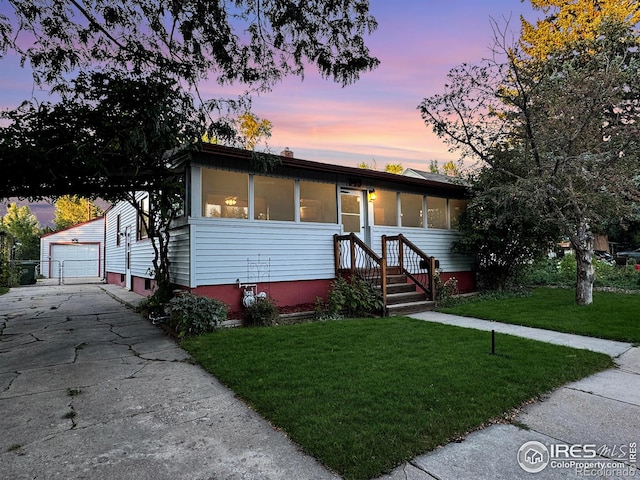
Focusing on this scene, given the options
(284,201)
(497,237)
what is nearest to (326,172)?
(284,201)

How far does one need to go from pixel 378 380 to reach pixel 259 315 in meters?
3.51

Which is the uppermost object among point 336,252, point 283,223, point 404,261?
point 283,223

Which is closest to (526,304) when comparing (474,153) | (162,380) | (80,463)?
(474,153)

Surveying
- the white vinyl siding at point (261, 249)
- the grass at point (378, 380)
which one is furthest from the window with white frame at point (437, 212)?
the grass at point (378, 380)

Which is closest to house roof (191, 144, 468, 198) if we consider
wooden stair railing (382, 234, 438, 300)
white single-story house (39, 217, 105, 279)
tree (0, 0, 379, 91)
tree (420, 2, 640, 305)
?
tree (0, 0, 379, 91)

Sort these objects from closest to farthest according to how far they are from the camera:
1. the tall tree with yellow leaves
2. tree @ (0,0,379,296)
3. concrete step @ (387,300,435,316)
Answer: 1. tree @ (0,0,379,296)
2. concrete step @ (387,300,435,316)
3. the tall tree with yellow leaves

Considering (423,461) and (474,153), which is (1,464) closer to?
(423,461)

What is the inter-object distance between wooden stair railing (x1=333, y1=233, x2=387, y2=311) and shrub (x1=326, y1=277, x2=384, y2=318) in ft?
0.69

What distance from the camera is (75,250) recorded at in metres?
21.7

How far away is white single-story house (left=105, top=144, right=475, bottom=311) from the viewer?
702cm

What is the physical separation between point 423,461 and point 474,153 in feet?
28.8

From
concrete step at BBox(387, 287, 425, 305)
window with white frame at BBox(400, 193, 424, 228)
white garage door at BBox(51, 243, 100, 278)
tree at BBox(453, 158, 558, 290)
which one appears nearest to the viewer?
concrete step at BBox(387, 287, 425, 305)

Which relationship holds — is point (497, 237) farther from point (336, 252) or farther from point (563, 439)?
point (563, 439)

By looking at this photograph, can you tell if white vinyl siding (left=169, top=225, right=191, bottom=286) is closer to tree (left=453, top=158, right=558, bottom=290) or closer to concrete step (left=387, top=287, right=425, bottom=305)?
concrete step (left=387, top=287, right=425, bottom=305)
